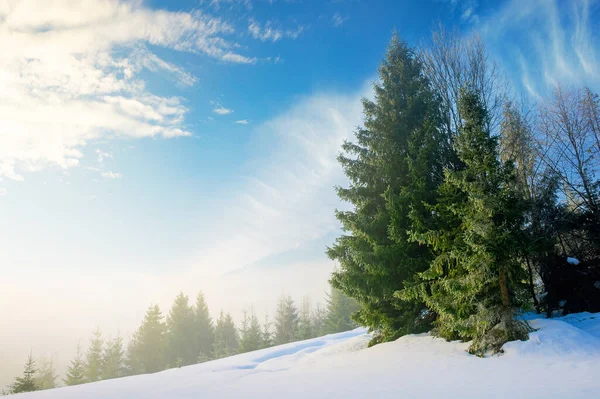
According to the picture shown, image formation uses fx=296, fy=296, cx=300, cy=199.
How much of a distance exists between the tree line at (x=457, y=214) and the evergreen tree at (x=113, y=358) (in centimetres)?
3876

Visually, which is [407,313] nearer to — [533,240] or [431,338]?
[431,338]

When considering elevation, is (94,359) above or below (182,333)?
below

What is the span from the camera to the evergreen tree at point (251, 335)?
117 feet

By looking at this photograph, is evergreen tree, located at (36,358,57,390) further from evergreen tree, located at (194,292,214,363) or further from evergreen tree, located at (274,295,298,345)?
evergreen tree, located at (274,295,298,345)

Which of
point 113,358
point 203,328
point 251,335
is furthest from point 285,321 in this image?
point 113,358

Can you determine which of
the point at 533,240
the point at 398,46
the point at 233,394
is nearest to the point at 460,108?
the point at 533,240

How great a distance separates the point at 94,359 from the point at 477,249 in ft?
152

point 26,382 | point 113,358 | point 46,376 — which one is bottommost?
point 46,376

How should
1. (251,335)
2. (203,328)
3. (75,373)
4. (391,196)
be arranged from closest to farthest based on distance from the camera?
(391,196)
(75,373)
(251,335)
(203,328)

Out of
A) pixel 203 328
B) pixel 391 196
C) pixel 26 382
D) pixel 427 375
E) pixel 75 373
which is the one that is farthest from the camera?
pixel 203 328

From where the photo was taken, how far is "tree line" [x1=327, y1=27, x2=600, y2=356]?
8.48m

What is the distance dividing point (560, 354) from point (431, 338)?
11.1 feet

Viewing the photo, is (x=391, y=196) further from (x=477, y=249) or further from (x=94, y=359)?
(x=94, y=359)

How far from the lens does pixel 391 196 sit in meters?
10.5
